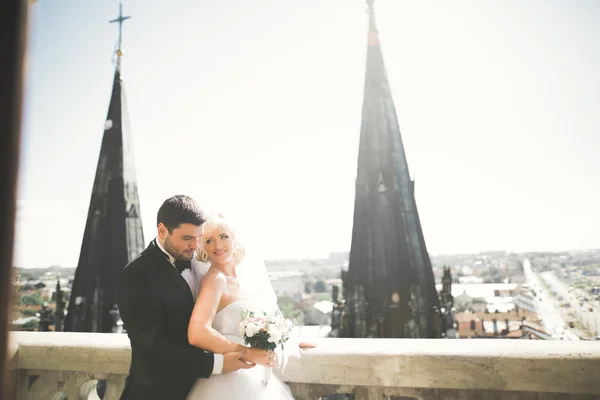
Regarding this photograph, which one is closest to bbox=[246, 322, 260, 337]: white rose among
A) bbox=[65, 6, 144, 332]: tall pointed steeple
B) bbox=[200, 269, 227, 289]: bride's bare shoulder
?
bbox=[200, 269, 227, 289]: bride's bare shoulder

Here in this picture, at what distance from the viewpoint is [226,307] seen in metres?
2.22

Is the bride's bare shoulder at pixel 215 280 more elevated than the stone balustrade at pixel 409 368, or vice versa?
the bride's bare shoulder at pixel 215 280

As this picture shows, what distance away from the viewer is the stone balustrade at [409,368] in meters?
2.20

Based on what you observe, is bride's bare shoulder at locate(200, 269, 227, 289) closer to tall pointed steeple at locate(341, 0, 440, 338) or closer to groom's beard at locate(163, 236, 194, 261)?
groom's beard at locate(163, 236, 194, 261)

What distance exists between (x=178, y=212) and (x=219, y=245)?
315mm

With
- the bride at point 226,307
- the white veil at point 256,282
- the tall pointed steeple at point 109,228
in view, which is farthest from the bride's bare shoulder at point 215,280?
the tall pointed steeple at point 109,228

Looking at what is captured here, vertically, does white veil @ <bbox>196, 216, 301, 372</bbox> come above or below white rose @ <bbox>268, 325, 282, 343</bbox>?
above

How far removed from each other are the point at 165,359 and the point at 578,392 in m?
2.08

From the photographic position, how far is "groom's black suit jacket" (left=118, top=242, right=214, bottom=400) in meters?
1.95

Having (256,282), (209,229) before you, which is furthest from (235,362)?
(209,229)

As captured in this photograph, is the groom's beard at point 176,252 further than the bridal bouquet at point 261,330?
Yes

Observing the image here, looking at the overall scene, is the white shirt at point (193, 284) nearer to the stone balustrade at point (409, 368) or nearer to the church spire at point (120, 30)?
the stone balustrade at point (409, 368)

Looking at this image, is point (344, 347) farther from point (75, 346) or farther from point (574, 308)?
point (574, 308)

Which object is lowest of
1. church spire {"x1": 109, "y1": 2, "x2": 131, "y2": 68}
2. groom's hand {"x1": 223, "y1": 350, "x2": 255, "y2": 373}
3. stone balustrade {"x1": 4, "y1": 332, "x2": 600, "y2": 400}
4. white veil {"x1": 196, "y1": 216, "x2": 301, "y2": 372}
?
stone balustrade {"x1": 4, "y1": 332, "x2": 600, "y2": 400}
